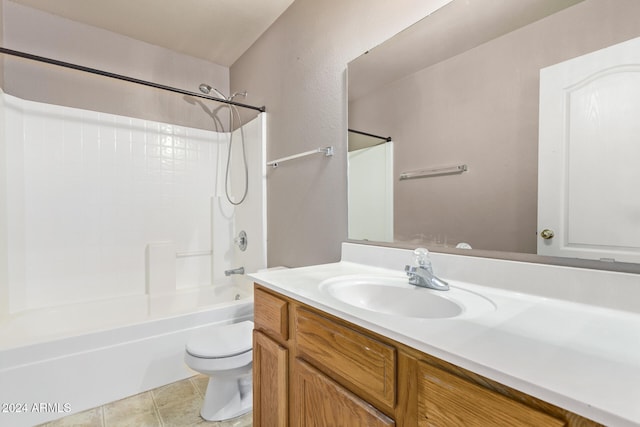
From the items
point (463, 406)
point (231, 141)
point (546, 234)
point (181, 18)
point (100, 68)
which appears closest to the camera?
point (463, 406)

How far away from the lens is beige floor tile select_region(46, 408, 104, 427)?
56.8 inches

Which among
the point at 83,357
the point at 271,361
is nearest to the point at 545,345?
the point at 271,361

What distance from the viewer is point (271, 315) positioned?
1.05m

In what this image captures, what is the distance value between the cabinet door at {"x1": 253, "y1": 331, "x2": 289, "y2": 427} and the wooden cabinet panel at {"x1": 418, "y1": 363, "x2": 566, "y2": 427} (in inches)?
20.6

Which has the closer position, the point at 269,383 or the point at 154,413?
the point at 269,383

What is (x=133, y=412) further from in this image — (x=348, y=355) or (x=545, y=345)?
(x=545, y=345)

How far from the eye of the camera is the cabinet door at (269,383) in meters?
0.97

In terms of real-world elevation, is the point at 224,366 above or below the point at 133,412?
above

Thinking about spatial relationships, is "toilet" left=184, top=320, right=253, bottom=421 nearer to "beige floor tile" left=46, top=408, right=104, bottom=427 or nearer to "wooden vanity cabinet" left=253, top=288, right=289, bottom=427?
"wooden vanity cabinet" left=253, top=288, right=289, bottom=427

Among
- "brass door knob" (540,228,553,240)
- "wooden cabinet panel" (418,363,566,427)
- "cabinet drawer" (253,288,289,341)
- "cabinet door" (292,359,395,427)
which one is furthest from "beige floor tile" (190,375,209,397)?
"brass door knob" (540,228,553,240)

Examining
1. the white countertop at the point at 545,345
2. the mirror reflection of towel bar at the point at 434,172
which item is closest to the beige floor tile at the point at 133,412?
the white countertop at the point at 545,345

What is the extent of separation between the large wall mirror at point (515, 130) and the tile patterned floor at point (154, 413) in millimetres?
1337

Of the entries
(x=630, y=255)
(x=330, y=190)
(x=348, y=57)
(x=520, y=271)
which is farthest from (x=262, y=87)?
(x=630, y=255)

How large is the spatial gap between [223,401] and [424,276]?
126 centimetres
